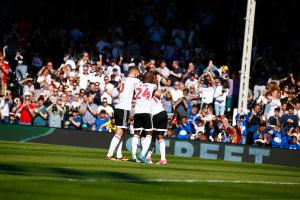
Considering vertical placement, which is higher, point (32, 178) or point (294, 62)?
point (294, 62)

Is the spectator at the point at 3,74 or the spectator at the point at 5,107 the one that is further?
the spectator at the point at 3,74

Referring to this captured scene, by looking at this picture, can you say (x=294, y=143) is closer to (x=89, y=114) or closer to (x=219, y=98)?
(x=219, y=98)

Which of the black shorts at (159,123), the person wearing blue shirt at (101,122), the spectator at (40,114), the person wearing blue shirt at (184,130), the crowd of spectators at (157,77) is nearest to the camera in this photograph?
the black shorts at (159,123)

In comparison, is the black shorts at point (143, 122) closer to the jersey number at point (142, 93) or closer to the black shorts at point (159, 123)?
the black shorts at point (159, 123)

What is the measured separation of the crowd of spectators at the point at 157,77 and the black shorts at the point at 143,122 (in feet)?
25.3

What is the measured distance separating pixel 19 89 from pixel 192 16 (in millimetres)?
8293

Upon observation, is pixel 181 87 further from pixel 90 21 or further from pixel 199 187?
pixel 199 187

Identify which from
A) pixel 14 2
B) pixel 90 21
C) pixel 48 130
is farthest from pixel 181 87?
pixel 14 2

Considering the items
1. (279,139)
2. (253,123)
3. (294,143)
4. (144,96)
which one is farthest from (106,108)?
(144,96)

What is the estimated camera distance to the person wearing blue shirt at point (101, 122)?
27.8 m

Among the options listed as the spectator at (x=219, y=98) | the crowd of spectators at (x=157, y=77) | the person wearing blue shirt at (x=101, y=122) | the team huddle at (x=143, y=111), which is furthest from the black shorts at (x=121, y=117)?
the spectator at (x=219, y=98)

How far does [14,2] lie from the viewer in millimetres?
35938

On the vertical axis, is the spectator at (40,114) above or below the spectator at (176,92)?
below

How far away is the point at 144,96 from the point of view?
19.1 meters
